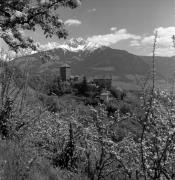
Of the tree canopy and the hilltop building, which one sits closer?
the tree canopy

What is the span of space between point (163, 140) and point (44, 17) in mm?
3634

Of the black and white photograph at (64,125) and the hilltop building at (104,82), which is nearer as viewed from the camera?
the black and white photograph at (64,125)

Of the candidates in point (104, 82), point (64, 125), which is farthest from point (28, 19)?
point (104, 82)

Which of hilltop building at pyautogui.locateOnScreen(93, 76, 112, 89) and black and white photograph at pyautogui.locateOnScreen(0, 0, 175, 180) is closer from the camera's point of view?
black and white photograph at pyautogui.locateOnScreen(0, 0, 175, 180)

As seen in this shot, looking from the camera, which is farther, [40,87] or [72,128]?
[72,128]

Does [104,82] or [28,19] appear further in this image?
[104,82]

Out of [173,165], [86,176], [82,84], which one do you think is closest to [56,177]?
[86,176]

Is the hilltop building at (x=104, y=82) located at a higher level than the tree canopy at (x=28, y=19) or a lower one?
lower

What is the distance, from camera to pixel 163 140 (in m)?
5.28

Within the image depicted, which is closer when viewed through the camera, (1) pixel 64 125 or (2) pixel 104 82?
(1) pixel 64 125

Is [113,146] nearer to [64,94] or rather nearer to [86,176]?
[86,176]

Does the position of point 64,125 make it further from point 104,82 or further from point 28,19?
point 104,82

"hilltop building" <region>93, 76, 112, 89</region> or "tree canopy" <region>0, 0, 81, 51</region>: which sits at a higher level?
"tree canopy" <region>0, 0, 81, 51</region>

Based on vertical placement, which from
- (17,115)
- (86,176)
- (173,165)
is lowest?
(86,176)
